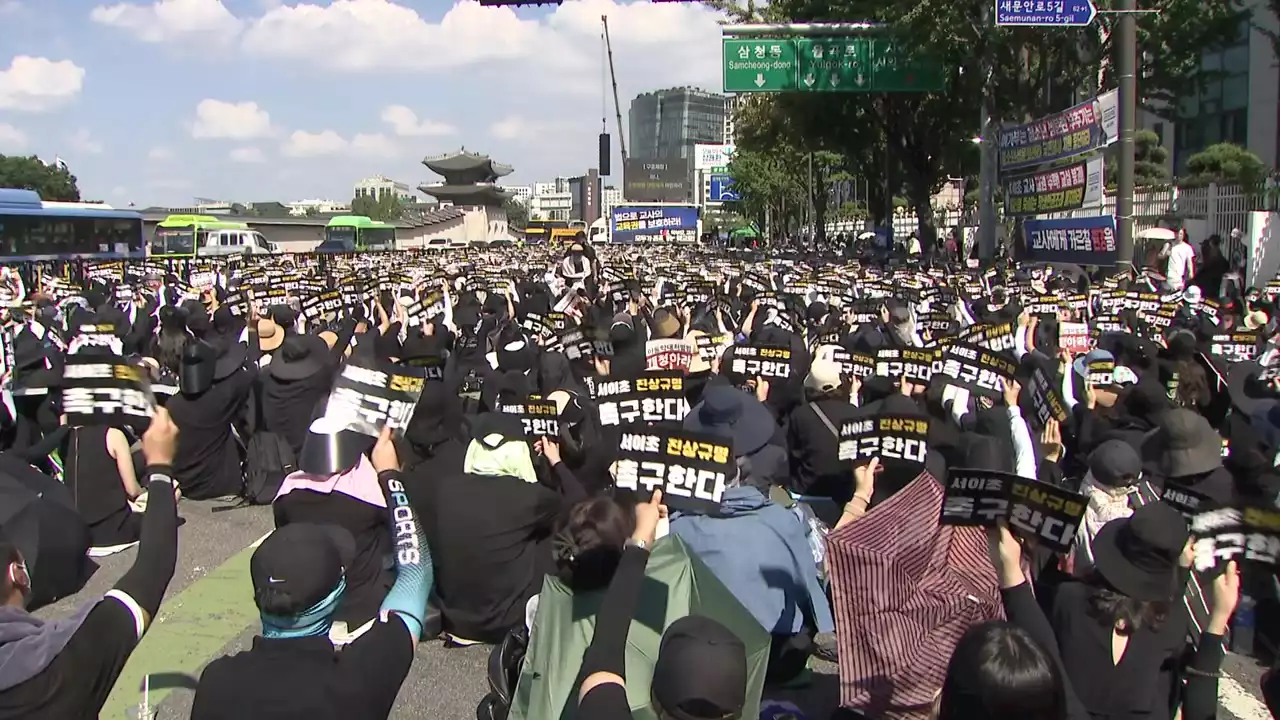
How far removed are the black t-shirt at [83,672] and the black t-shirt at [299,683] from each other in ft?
1.00

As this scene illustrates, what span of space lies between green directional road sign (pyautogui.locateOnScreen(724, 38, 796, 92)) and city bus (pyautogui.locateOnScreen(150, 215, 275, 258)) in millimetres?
20323

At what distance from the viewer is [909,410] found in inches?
206

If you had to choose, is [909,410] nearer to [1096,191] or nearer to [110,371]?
[110,371]

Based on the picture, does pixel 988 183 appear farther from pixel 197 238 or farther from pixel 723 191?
pixel 723 191

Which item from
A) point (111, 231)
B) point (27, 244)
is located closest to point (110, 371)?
point (27, 244)

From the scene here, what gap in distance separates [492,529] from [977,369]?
3.07 m

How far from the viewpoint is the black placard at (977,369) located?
6285 mm

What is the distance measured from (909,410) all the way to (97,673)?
12.0 feet

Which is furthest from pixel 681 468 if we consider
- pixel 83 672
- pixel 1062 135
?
pixel 1062 135

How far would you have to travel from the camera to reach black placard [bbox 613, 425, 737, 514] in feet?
13.6

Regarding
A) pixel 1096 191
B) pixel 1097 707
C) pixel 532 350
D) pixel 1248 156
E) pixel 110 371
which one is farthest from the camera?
pixel 1248 156

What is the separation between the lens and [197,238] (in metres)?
39.9

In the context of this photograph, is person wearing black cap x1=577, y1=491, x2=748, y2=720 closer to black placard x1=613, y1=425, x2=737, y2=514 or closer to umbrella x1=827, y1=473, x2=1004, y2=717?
umbrella x1=827, y1=473, x2=1004, y2=717

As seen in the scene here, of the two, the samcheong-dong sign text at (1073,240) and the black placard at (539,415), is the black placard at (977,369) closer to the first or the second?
the black placard at (539,415)
